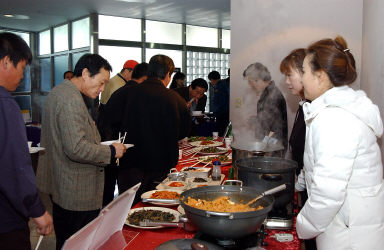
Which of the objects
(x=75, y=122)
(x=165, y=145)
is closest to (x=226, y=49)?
(x=165, y=145)

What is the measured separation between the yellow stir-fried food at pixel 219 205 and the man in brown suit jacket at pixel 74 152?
853 millimetres

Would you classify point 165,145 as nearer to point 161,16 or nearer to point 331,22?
point 331,22

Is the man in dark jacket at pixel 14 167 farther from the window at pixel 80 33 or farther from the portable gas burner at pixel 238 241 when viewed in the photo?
the window at pixel 80 33

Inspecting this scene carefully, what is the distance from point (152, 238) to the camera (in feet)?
5.14

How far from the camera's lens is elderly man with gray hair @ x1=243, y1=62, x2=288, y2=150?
3510 millimetres

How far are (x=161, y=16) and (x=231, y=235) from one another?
7417mm

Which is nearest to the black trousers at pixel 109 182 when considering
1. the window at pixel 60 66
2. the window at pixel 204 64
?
the window at pixel 204 64

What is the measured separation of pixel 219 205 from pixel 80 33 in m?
7.86

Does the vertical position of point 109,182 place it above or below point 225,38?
below

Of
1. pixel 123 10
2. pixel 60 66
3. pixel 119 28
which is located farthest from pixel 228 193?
pixel 60 66

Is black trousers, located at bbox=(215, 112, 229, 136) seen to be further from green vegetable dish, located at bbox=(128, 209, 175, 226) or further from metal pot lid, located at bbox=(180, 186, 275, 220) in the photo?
metal pot lid, located at bbox=(180, 186, 275, 220)

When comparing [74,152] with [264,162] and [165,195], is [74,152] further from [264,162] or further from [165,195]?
[264,162]

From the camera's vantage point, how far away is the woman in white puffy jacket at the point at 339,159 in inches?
53.8

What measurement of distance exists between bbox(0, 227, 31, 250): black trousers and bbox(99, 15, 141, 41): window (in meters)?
6.85
